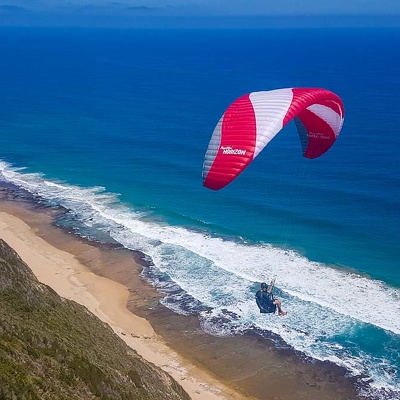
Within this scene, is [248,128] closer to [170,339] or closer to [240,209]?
[170,339]

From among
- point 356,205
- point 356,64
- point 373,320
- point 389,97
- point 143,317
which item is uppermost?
point 356,64

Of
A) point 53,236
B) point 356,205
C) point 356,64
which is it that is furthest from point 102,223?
point 356,64

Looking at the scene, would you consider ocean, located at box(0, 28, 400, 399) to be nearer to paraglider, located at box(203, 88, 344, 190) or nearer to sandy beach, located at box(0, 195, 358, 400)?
sandy beach, located at box(0, 195, 358, 400)

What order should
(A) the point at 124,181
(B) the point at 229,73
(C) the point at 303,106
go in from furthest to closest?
(B) the point at 229,73 < (A) the point at 124,181 < (C) the point at 303,106

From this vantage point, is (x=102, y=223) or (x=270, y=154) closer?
(x=102, y=223)

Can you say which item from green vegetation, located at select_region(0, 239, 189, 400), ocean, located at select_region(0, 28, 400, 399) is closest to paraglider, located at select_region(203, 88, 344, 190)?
green vegetation, located at select_region(0, 239, 189, 400)

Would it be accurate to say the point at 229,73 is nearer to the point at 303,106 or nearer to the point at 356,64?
the point at 356,64

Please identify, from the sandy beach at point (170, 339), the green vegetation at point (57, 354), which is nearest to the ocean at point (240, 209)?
the sandy beach at point (170, 339)
